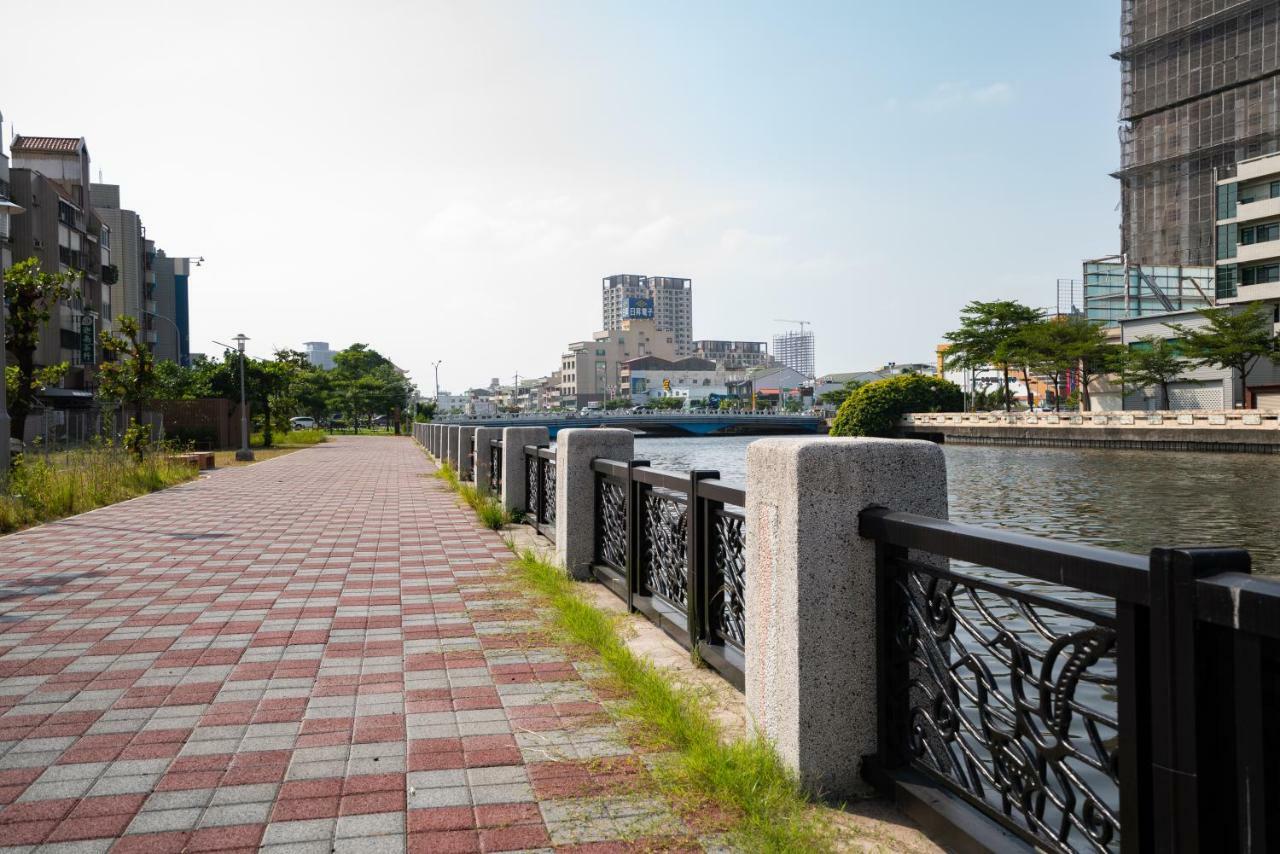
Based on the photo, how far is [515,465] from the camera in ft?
40.0

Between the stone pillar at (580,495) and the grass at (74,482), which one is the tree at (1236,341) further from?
the stone pillar at (580,495)

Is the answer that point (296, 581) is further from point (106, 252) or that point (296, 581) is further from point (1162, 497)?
point (106, 252)

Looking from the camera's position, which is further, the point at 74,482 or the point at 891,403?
the point at 891,403

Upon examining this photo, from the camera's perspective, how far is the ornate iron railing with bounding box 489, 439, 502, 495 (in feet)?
50.2

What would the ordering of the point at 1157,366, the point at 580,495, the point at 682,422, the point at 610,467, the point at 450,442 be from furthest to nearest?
the point at 682,422 < the point at 1157,366 < the point at 450,442 < the point at 580,495 < the point at 610,467

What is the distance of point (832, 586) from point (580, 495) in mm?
4848

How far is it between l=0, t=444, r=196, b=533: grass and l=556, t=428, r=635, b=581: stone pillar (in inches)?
306

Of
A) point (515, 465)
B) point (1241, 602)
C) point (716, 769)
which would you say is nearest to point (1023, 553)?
point (1241, 602)

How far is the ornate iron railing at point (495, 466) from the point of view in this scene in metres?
15.3

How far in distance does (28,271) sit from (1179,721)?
71.5ft

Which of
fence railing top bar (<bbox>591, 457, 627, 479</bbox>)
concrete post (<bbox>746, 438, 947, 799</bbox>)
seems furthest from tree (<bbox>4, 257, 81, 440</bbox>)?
concrete post (<bbox>746, 438, 947, 799</bbox>)

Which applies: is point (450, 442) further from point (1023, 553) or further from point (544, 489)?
point (1023, 553)

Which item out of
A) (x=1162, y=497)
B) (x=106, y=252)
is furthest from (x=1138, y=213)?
(x=106, y=252)

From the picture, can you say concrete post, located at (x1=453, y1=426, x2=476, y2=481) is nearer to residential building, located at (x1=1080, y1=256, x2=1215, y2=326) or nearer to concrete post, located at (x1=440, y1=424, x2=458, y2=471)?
concrete post, located at (x1=440, y1=424, x2=458, y2=471)
